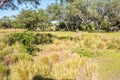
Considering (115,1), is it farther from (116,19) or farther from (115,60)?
(115,60)

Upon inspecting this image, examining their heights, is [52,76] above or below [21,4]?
below

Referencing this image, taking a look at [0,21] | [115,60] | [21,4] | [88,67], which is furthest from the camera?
[0,21]

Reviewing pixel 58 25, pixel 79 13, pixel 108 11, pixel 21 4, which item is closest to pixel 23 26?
pixel 58 25

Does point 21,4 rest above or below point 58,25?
above

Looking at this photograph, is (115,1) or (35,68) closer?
(35,68)

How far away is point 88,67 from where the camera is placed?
9.45m

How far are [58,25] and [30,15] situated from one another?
8849 mm

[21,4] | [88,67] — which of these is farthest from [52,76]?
[21,4]

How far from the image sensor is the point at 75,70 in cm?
909

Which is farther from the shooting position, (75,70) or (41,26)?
(41,26)

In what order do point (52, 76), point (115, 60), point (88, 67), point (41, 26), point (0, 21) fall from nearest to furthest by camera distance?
1. point (52, 76)
2. point (88, 67)
3. point (115, 60)
4. point (0, 21)
5. point (41, 26)

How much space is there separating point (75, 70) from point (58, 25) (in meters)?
60.1

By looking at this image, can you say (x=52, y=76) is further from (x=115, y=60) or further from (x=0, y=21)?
(x=0, y=21)

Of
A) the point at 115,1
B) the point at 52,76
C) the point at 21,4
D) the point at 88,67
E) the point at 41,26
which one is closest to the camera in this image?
the point at 52,76
